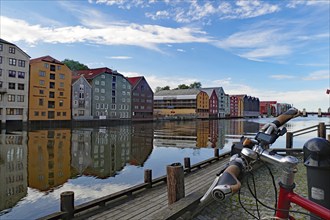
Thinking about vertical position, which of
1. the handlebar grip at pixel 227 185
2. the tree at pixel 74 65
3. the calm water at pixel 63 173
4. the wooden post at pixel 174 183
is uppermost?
the tree at pixel 74 65

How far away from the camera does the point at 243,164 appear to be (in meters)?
2.12

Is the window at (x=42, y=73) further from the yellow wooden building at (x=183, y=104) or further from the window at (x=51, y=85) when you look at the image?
the yellow wooden building at (x=183, y=104)

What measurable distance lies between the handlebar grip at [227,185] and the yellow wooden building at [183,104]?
102 metres

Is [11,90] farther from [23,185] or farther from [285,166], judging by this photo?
[285,166]

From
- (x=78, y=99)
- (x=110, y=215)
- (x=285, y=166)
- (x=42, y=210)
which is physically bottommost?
(x=42, y=210)

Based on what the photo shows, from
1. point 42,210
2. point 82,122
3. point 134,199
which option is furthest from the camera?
point 82,122

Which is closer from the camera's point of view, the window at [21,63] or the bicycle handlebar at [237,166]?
the bicycle handlebar at [237,166]

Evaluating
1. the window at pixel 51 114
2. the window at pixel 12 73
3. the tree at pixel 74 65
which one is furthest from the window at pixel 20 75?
the tree at pixel 74 65

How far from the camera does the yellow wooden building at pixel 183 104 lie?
351 feet

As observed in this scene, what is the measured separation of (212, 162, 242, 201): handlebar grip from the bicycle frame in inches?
27.1

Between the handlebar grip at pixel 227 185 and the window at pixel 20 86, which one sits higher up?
the window at pixel 20 86

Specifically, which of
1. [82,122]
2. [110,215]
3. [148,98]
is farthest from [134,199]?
[148,98]

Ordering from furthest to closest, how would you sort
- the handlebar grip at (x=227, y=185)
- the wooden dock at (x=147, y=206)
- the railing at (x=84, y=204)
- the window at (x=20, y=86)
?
the window at (x=20, y=86)
the railing at (x=84, y=204)
the wooden dock at (x=147, y=206)
the handlebar grip at (x=227, y=185)

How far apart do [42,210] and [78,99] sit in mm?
56876
